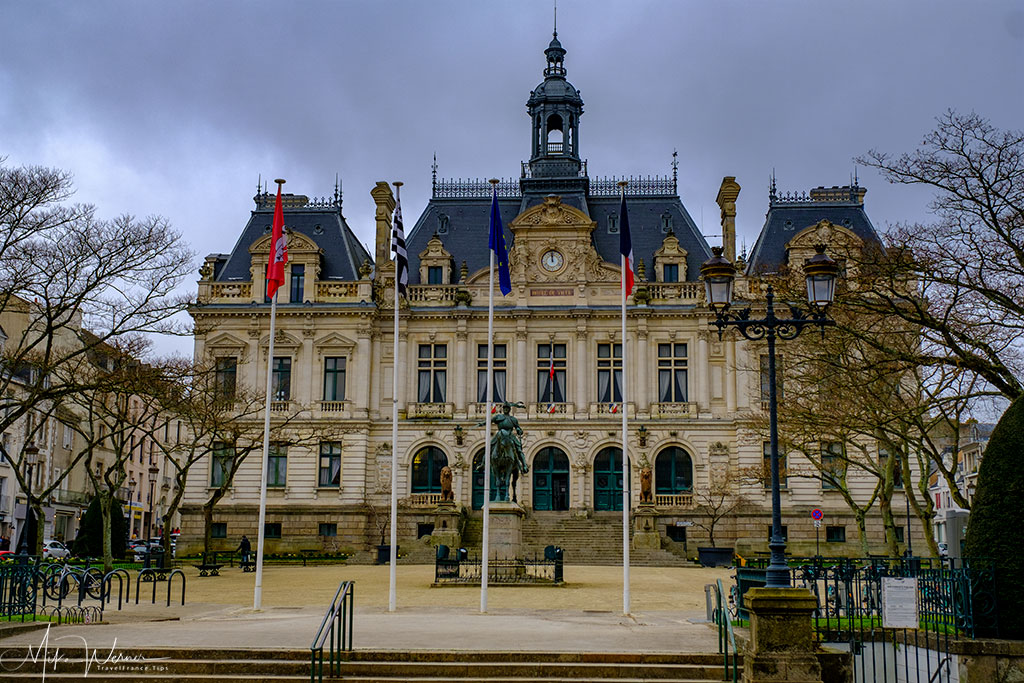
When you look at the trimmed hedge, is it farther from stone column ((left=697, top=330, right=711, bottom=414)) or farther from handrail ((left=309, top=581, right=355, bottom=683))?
stone column ((left=697, top=330, right=711, bottom=414))

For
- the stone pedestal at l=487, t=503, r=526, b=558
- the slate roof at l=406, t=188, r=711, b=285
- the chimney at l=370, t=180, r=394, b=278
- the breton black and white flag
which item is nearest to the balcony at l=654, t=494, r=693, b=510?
the slate roof at l=406, t=188, r=711, b=285

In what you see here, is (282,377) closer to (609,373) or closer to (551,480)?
(551,480)

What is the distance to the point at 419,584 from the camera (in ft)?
96.5

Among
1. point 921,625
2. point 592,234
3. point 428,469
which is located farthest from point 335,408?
point 921,625

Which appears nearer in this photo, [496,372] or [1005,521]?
[1005,521]

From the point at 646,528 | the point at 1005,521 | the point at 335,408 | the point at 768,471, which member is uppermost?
the point at 335,408

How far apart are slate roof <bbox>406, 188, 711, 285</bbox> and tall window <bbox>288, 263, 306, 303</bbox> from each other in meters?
5.47

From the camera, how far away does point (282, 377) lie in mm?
52594

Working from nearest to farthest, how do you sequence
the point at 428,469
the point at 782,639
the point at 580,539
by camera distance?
the point at 782,639 < the point at 580,539 < the point at 428,469

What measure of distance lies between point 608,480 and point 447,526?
9.53 meters

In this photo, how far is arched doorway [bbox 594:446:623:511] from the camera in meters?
50.1

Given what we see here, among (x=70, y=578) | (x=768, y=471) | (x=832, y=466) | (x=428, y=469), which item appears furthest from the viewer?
(x=428, y=469)

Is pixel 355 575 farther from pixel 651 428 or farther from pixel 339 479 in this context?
pixel 651 428

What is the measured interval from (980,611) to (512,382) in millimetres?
37797
